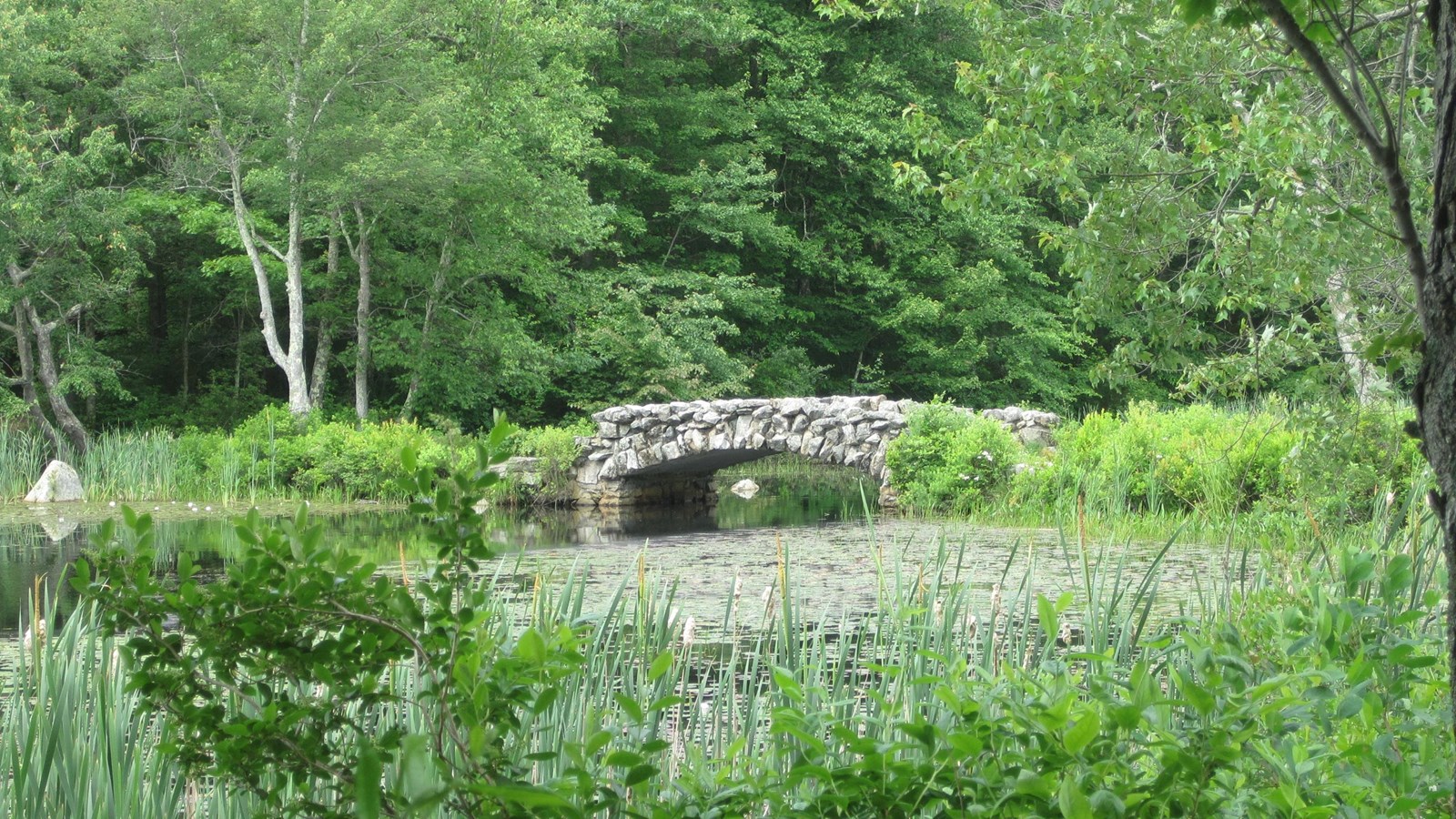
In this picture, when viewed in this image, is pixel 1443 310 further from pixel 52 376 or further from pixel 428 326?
pixel 428 326

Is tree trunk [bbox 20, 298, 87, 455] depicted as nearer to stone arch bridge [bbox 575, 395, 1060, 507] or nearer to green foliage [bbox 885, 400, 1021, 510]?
stone arch bridge [bbox 575, 395, 1060, 507]

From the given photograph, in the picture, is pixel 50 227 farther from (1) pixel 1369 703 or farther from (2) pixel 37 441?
(1) pixel 1369 703

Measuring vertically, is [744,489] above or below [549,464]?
below

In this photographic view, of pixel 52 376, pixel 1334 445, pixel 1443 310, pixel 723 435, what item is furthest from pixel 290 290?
pixel 1443 310

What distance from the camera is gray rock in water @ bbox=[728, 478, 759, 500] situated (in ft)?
55.2

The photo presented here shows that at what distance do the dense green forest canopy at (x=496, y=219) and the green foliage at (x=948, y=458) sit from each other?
2051 mm

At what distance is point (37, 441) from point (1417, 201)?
14099 mm

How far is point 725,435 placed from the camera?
48.2 ft

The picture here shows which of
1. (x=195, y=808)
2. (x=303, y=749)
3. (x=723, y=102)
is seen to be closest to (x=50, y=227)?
(x=723, y=102)

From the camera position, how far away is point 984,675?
69.0 inches

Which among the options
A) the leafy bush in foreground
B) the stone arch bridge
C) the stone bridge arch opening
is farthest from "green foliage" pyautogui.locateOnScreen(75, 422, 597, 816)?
the stone bridge arch opening

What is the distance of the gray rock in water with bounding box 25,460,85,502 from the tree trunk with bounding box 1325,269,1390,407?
11670 millimetres

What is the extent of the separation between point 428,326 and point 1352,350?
1398 centimetres

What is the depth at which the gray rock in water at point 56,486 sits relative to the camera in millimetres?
13133
